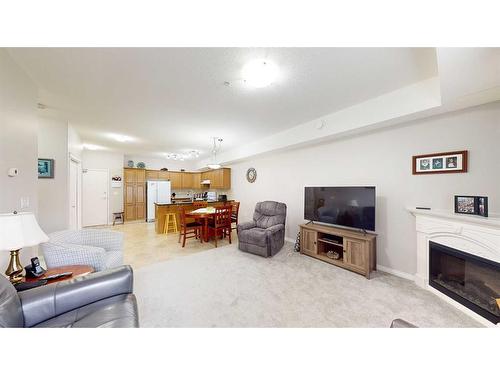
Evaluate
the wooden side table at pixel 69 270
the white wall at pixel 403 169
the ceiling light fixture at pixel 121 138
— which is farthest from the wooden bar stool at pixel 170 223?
the white wall at pixel 403 169

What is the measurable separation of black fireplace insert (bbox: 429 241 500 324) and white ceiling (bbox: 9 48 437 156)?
6.35 feet

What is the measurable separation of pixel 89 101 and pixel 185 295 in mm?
2910

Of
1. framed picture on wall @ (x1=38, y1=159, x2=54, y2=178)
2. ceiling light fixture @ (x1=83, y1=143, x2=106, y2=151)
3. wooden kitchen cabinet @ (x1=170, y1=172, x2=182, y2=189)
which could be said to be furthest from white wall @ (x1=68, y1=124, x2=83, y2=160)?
wooden kitchen cabinet @ (x1=170, y1=172, x2=182, y2=189)

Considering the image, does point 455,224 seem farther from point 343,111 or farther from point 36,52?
point 36,52

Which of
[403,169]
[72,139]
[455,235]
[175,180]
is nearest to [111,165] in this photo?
[175,180]

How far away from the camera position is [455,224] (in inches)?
72.9

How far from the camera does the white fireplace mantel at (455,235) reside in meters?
1.59

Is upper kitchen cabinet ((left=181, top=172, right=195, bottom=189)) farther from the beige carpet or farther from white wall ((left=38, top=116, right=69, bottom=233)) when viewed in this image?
the beige carpet

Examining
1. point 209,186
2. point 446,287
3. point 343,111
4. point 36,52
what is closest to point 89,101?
point 36,52

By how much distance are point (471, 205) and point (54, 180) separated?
19.6 feet

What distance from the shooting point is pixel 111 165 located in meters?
6.04

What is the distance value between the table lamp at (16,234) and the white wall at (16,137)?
0.90 feet
